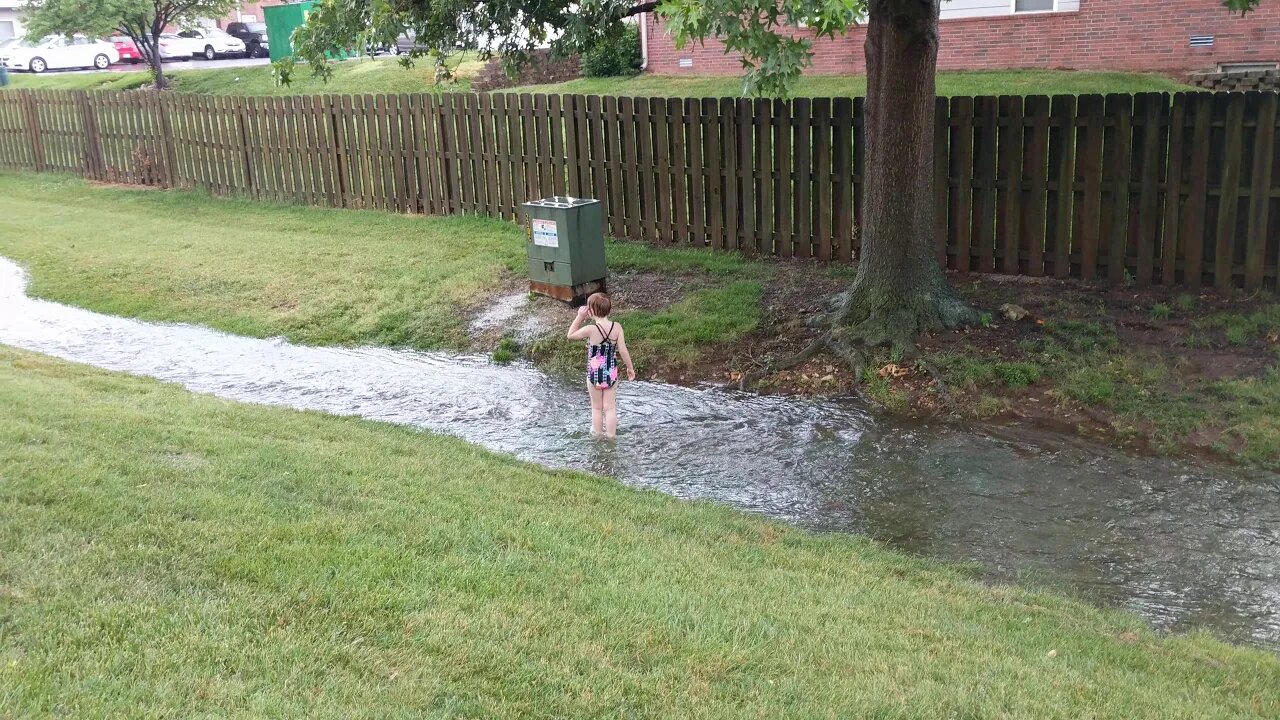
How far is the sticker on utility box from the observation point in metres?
11.1

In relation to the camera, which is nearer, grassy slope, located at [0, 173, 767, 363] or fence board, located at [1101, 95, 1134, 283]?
fence board, located at [1101, 95, 1134, 283]

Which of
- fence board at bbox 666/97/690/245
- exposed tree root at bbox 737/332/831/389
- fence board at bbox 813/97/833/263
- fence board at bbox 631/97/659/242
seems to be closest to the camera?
exposed tree root at bbox 737/332/831/389

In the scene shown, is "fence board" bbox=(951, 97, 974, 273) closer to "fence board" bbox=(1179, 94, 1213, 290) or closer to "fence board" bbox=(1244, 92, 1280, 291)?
"fence board" bbox=(1179, 94, 1213, 290)

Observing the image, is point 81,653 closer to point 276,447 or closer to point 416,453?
point 276,447

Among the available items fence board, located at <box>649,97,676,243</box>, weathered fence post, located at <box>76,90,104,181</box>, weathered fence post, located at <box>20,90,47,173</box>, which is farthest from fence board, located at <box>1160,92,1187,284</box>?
weathered fence post, located at <box>20,90,47,173</box>

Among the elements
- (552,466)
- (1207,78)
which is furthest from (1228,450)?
(1207,78)

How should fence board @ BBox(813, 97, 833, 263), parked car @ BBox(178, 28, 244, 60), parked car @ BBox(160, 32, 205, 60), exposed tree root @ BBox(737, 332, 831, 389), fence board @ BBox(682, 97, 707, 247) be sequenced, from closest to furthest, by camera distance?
exposed tree root @ BBox(737, 332, 831, 389), fence board @ BBox(813, 97, 833, 263), fence board @ BBox(682, 97, 707, 247), parked car @ BBox(160, 32, 205, 60), parked car @ BBox(178, 28, 244, 60)

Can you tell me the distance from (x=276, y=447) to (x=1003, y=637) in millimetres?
4198

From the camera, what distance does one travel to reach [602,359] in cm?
810

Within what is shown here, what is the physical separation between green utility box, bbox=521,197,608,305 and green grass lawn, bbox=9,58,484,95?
11.9 metres

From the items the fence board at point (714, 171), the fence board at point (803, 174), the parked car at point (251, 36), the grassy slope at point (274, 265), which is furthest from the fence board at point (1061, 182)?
the parked car at point (251, 36)

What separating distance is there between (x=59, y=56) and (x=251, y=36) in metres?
7.50

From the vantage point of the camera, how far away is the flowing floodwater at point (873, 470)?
19.2 ft

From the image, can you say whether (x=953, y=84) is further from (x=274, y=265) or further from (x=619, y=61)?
(x=274, y=265)
